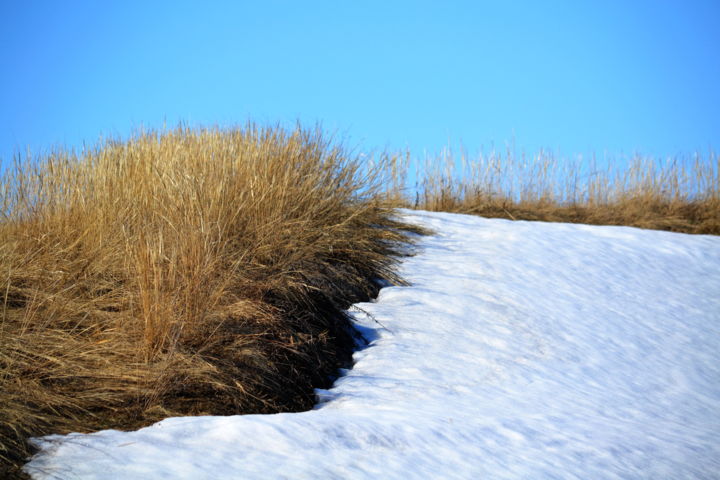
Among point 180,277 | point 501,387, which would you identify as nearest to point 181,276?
point 180,277

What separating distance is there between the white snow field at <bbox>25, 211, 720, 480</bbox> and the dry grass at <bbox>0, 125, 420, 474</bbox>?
24cm

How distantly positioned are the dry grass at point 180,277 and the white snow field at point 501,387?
0.78ft

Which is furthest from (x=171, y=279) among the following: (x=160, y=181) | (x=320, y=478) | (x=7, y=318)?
(x=160, y=181)

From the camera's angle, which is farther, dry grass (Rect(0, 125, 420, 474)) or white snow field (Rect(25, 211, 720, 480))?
dry grass (Rect(0, 125, 420, 474))

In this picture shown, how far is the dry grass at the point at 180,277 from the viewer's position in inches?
96.2

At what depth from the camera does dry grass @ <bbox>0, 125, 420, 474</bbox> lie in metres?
2.44

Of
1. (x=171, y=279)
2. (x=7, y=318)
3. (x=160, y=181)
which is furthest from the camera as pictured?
(x=160, y=181)

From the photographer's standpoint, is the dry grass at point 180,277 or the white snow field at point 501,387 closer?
the white snow field at point 501,387

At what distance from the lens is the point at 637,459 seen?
2.43 metres

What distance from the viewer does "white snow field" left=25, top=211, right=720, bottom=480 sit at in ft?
6.45

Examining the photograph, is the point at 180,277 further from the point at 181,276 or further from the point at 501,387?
the point at 501,387

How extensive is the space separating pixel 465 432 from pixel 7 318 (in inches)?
83.5

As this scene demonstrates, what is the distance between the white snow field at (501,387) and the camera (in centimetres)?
197

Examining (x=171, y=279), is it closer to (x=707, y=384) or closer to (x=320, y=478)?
(x=320, y=478)
